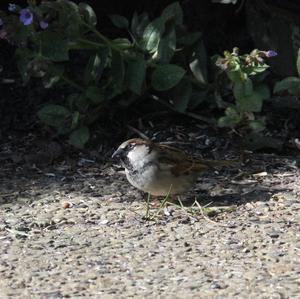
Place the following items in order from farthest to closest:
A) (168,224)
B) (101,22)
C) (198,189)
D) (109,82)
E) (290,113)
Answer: (101,22) < (290,113) < (109,82) < (198,189) < (168,224)

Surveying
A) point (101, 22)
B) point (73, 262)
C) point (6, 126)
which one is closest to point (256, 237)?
point (73, 262)

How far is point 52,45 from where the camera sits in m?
6.00

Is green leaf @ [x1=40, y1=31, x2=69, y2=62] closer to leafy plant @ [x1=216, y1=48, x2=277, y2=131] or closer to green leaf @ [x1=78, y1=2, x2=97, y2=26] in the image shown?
green leaf @ [x1=78, y1=2, x2=97, y2=26]

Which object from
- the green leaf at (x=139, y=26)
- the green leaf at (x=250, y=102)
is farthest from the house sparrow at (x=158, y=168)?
the green leaf at (x=139, y=26)

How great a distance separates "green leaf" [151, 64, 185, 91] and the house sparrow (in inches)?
24.9

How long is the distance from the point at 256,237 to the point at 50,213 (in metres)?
1.21

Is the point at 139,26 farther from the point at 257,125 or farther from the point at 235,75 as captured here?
the point at 257,125

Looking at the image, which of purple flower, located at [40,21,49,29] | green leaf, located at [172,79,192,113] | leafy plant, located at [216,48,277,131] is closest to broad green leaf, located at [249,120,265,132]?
leafy plant, located at [216,48,277,131]

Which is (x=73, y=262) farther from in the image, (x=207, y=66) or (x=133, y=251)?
(x=207, y=66)

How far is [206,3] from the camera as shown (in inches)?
277

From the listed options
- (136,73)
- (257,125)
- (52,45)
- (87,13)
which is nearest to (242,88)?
(257,125)

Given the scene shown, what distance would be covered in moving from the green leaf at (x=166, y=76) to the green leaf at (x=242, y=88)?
38 cm

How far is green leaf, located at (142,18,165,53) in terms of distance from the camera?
616 cm

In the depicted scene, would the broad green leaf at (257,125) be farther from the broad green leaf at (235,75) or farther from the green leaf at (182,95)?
the green leaf at (182,95)
